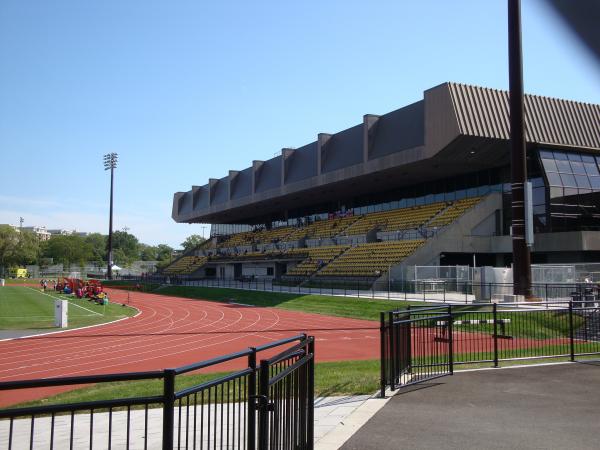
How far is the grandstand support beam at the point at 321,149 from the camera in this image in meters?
51.6

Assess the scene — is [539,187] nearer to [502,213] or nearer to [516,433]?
[502,213]

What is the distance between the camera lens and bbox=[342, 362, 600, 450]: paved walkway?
647 centimetres

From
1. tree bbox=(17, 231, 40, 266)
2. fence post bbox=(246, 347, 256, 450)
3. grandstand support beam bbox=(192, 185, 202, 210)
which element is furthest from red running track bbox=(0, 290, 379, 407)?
tree bbox=(17, 231, 40, 266)

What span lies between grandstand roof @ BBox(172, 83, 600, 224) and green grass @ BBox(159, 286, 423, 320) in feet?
41.2

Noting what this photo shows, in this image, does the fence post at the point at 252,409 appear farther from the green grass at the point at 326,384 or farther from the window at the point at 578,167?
the window at the point at 578,167

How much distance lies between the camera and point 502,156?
4106 centimetres

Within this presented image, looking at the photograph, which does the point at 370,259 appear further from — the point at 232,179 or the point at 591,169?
the point at 232,179

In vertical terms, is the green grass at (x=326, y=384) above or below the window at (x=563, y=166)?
below

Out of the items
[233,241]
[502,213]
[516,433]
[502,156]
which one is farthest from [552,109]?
[233,241]

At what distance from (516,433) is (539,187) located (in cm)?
3588

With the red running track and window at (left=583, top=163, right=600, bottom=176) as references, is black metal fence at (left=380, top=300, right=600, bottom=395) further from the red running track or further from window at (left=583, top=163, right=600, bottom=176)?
window at (left=583, top=163, right=600, bottom=176)

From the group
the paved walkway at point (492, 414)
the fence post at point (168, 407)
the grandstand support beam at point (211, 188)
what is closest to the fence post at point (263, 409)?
the fence post at point (168, 407)

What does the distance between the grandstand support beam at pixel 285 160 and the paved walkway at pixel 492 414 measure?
4887 centimetres

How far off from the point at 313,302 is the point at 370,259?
9978 mm
